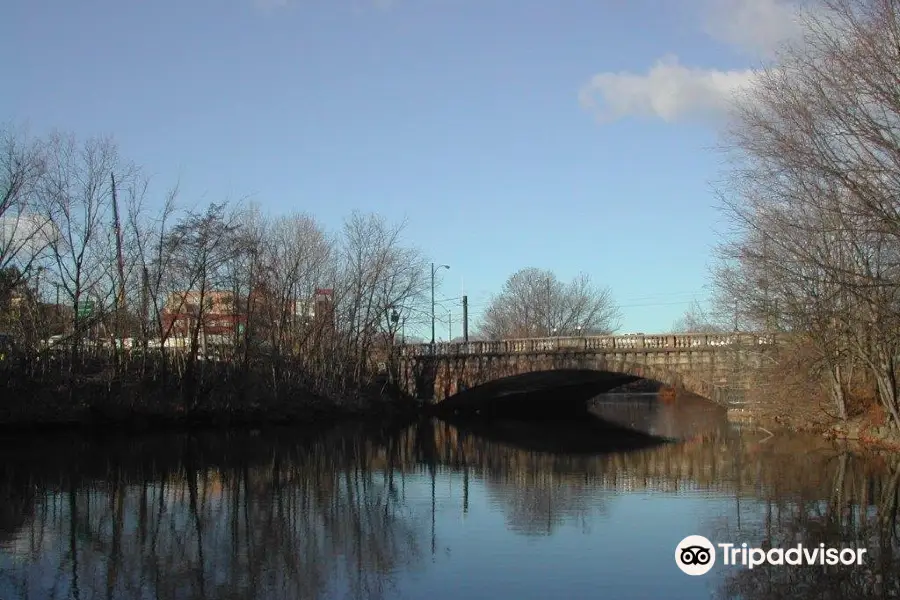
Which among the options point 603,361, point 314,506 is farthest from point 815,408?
point 314,506

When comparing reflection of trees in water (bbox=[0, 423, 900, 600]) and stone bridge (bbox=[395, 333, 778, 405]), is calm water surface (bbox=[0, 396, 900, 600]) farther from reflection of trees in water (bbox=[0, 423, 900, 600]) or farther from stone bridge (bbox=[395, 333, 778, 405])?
stone bridge (bbox=[395, 333, 778, 405])

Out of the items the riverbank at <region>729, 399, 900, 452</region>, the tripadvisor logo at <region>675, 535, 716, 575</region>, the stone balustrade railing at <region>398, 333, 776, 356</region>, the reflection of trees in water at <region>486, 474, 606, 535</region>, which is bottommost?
the reflection of trees in water at <region>486, 474, 606, 535</region>

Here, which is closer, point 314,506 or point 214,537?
point 214,537

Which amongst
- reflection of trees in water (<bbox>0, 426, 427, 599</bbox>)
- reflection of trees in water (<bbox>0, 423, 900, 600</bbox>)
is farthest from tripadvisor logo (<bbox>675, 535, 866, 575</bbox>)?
reflection of trees in water (<bbox>0, 426, 427, 599</bbox>)

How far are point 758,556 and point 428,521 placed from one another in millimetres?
5904

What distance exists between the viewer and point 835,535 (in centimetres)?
1327

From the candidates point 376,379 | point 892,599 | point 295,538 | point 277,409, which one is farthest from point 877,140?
point 376,379

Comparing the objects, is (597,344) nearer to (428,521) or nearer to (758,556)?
(428,521)

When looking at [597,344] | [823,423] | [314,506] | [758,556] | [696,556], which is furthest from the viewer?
[597,344]

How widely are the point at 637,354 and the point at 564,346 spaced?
192 inches

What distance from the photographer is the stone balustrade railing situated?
37.9 meters

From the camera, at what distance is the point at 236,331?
144ft

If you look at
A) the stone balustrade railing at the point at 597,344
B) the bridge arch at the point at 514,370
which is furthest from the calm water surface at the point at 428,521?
the bridge arch at the point at 514,370

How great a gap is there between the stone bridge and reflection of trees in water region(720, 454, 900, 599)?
14280 millimetres
